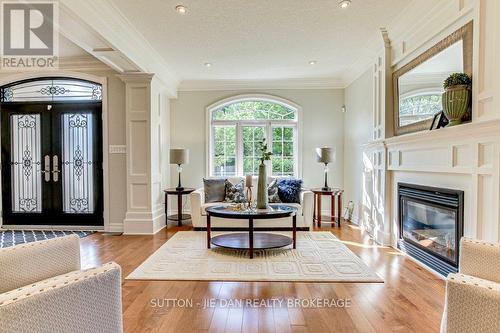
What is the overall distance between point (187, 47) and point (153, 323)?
3.67 meters

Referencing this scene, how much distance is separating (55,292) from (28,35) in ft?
12.3

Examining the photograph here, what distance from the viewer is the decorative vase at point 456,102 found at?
247 centimetres

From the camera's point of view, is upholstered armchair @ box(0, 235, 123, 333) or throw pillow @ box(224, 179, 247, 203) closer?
upholstered armchair @ box(0, 235, 123, 333)

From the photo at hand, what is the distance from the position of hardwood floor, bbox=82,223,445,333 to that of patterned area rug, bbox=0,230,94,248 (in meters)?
1.73

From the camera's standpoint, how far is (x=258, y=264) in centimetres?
324

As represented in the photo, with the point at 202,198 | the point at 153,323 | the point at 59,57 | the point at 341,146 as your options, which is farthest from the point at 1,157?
the point at 341,146

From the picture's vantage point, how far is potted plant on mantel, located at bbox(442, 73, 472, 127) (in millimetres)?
2472

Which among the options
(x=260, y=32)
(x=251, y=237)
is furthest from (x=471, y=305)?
(x=260, y=32)

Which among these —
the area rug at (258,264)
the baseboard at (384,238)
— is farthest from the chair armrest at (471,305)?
the baseboard at (384,238)

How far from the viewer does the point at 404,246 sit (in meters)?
3.60

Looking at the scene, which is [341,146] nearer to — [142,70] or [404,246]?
[404,246]

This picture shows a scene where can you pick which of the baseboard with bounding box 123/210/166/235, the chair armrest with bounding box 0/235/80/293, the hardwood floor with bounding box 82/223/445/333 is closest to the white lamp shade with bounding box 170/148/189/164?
the baseboard with bounding box 123/210/166/235

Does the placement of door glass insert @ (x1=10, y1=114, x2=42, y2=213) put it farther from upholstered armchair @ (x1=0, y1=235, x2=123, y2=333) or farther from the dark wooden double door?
upholstered armchair @ (x1=0, y1=235, x2=123, y2=333)

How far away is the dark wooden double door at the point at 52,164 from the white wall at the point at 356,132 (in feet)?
14.5
